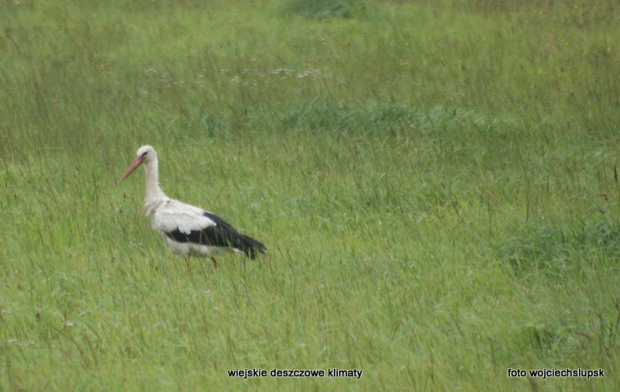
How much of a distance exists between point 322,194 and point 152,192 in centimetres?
138

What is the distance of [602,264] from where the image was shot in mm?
4461

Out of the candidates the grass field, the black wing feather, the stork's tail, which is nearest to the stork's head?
the grass field

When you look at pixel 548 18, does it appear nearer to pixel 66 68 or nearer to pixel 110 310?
pixel 66 68

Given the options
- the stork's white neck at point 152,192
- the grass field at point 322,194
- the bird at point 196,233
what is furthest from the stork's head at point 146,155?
the bird at point 196,233

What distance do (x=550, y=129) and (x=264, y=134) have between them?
292 centimetres

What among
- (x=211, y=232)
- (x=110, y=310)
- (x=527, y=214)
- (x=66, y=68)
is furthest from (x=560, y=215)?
(x=66, y=68)

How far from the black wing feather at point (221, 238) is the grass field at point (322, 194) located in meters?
0.16

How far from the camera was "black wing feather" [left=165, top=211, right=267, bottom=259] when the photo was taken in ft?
16.7

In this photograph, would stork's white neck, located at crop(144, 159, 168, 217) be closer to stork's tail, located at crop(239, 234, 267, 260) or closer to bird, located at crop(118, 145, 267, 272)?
bird, located at crop(118, 145, 267, 272)

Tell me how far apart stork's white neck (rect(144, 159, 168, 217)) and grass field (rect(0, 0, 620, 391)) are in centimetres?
21

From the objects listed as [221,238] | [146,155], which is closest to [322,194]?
[221,238]

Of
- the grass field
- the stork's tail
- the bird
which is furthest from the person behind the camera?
the bird

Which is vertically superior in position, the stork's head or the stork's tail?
the stork's head

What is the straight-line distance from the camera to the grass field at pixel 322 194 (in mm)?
3699
